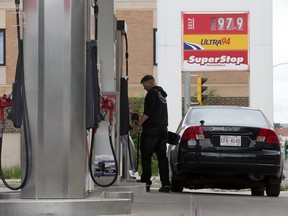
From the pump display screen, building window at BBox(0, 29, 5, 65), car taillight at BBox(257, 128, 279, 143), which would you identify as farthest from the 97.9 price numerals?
car taillight at BBox(257, 128, 279, 143)

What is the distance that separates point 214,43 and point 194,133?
18.1 m

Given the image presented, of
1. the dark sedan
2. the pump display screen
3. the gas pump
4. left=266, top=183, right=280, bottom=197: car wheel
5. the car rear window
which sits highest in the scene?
the pump display screen

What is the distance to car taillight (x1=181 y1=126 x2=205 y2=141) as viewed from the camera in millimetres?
14344

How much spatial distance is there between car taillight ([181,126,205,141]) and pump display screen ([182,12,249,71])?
1716 cm

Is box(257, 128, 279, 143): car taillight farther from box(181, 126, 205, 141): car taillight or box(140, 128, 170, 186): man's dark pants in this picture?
box(140, 128, 170, 186): man's dark pants

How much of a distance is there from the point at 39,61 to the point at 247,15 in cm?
2273

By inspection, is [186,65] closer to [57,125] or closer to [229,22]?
[229,22]

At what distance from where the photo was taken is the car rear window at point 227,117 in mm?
14562

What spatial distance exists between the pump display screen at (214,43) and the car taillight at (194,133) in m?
17.2

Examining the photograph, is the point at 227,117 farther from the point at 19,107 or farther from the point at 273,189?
the point at 19,107

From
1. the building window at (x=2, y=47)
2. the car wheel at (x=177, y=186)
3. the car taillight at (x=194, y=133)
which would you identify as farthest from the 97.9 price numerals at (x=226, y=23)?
the car taillight at (x=194, y=133)

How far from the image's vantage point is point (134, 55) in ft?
145

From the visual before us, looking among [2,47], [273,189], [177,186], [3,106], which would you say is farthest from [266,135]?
[2,47]

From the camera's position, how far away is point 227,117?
14.8 m
